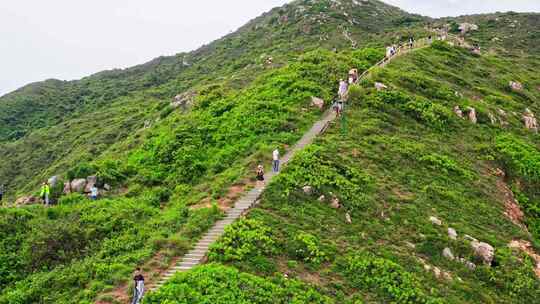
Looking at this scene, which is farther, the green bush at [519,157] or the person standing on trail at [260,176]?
the green bush at [519,157]

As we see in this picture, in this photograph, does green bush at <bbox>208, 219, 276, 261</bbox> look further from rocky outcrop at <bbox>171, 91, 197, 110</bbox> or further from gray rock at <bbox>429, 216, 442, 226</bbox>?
rocky outcrop at <bbox>171, 91, 197, 110</bbox>

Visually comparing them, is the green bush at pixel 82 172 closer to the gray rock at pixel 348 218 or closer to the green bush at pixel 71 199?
the green bush at pixel 71 199

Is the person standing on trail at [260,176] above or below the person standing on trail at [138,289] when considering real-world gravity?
above

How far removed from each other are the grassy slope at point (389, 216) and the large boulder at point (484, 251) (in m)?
0.35

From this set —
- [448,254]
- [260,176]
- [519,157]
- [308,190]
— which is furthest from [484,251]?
[519,157]

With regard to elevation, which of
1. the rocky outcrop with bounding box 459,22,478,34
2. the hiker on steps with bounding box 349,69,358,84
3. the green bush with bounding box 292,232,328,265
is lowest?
the green bush with bounding box 292,232,328,265

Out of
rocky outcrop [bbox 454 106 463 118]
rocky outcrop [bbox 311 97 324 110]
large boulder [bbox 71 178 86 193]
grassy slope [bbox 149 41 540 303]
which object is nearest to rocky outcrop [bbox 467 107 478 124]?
rocky outcrop [bbox 454 106 463 118]

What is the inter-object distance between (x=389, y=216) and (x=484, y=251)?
14.8 ft

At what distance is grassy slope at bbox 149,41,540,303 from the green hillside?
0.27ft

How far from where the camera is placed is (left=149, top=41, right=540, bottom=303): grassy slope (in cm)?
1977

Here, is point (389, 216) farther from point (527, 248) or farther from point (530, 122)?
point (530, 122)

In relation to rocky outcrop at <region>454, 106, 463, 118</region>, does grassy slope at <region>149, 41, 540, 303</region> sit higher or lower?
lower

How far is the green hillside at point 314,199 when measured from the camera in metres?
19.8

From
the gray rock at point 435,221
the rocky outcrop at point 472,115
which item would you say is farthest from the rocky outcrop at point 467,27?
the gray rock at point 435,221
